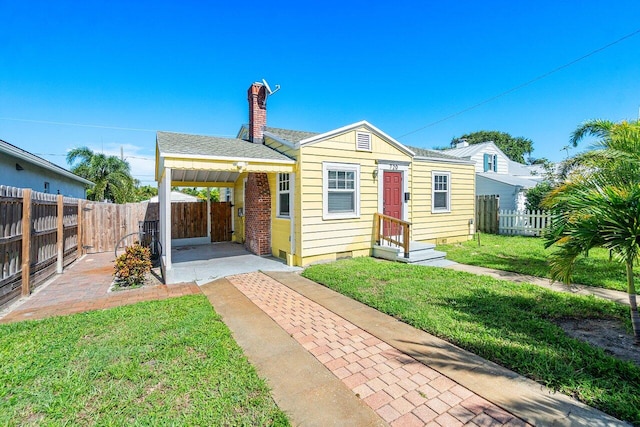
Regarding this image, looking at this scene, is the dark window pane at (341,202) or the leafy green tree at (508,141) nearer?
the dark window pane at (341,202)

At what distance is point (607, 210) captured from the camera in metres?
3.09

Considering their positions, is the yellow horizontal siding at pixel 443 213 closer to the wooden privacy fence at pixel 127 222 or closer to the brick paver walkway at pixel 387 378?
the brick paver walkway at pixel 387 378

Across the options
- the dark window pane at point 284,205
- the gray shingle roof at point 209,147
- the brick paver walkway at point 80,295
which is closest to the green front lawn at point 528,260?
the dark window pane at point 284,205

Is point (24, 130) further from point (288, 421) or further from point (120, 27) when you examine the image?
point (288, 421)

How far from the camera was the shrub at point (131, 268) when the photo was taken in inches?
255

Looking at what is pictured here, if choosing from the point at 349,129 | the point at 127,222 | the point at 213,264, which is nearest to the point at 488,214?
the point at 349,129

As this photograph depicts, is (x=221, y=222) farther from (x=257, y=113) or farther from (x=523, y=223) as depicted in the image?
(x=523, y=223)

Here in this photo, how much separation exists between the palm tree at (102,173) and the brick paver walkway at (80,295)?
593 inches

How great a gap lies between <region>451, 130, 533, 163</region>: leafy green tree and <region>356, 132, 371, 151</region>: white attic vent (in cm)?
4927

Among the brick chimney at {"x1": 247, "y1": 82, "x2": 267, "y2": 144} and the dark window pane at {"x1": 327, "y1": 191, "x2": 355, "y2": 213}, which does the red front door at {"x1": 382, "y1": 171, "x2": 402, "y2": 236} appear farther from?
the brick chimney at {"x1": 247, "y1": 82, "x2": 267, "y2": 144}

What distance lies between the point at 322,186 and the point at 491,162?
20314mm

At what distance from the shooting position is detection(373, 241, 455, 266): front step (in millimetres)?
8297

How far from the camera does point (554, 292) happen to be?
532 centimetres

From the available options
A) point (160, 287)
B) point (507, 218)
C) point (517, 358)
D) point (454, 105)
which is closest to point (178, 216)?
point (160, 287)
